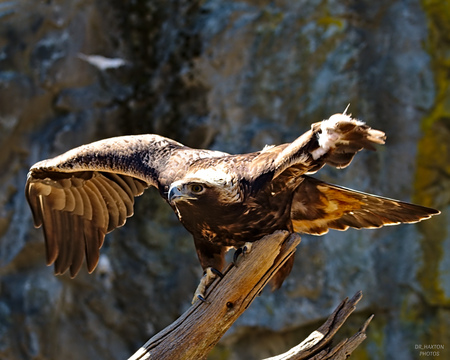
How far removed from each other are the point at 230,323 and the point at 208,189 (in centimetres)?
59

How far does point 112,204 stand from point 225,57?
218 cm

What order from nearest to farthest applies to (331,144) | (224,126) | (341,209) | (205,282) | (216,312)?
(331,144) < (216,312) < (205,282) < (341,209) < (224,126)

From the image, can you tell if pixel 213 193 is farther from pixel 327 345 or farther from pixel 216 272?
pixel 327 345

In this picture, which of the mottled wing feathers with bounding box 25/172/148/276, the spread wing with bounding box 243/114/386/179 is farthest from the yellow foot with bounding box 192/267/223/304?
the mottled wing feathers with bounding box 25/172/148/276

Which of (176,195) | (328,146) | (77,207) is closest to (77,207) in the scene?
(77,207)

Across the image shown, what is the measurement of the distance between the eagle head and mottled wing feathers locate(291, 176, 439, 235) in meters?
0.48

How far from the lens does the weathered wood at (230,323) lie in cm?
269

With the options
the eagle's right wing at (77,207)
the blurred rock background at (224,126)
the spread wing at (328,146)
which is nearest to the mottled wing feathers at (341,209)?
the spread wing at (328,146)

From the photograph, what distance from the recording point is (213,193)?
9.09 ft

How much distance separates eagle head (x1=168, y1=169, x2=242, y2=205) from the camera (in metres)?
2.76

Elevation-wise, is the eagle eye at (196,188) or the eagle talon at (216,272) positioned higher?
the eagle eye at (196,188)

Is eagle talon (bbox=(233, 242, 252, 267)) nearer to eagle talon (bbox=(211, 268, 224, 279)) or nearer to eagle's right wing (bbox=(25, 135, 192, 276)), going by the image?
eagle talon (bbox=(211, 268, 224, 279))

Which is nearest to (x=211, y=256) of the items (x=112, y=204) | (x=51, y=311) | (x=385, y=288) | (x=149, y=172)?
(x=149, y=172)

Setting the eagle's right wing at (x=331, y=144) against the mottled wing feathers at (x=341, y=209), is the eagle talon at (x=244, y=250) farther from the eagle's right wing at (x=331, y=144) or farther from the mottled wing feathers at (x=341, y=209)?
the mottled wing feathers at (x=341, y=209)
